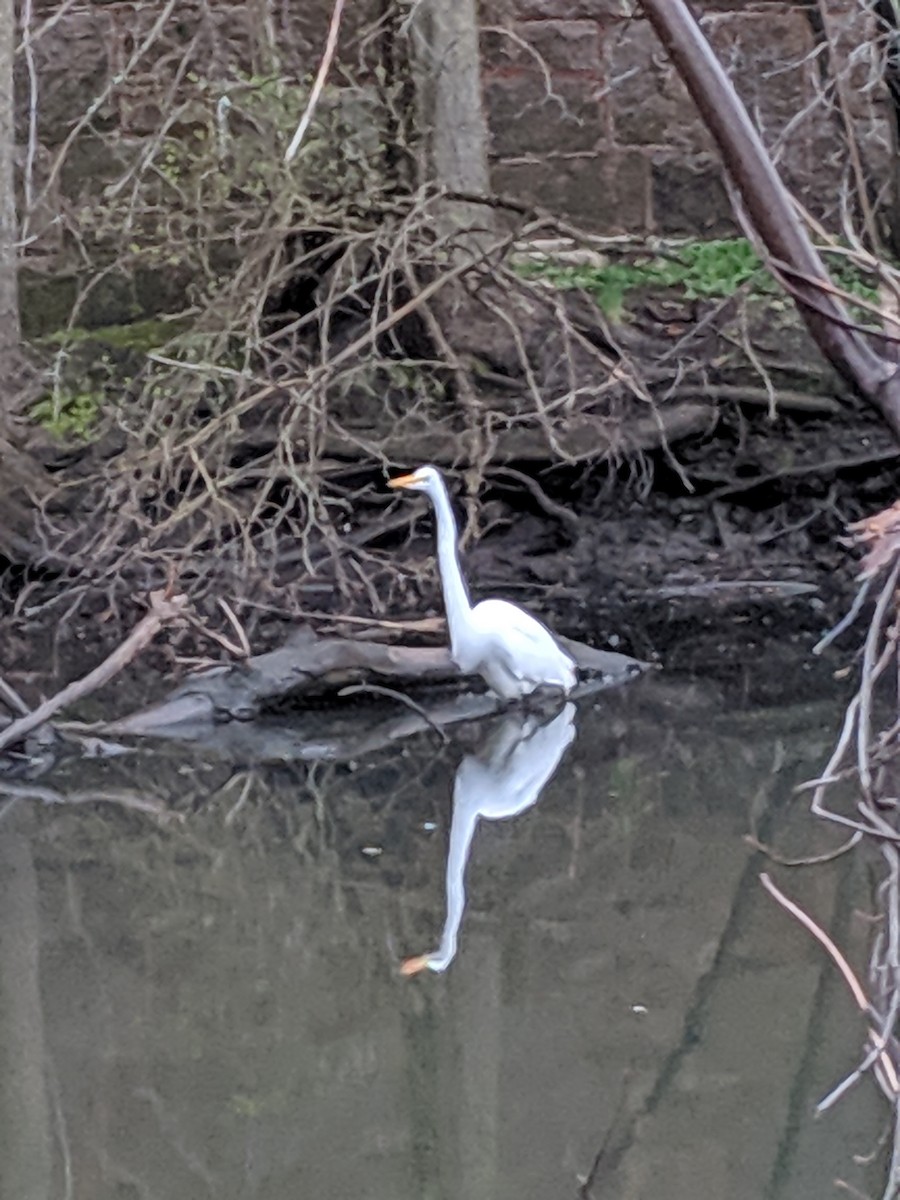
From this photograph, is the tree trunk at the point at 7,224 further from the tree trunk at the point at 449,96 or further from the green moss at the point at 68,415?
the tree trunk at the point at 449,96

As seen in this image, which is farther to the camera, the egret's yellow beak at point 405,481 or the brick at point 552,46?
the brick at point 552,46

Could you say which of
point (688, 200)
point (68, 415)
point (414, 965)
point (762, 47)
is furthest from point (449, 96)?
point (414, 965)

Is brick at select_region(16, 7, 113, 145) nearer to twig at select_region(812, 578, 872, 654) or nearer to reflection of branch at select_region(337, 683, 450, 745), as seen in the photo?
reflection of branch at select_region(337, 683, 450, 745)

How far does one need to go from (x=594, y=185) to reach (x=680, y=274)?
2.46 feet

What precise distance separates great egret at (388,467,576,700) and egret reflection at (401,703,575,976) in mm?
108

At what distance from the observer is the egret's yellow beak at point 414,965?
12.0 feet

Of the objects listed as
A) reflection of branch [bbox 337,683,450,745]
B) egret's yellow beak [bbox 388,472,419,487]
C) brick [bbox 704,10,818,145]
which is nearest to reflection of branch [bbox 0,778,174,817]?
reflection of branch [bbox 337,683,450,745]

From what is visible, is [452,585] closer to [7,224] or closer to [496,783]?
[496,783]

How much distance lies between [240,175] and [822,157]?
120 inches

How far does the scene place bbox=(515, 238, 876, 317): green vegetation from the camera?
7754mm

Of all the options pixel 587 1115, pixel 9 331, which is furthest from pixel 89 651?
pixel 587 1115

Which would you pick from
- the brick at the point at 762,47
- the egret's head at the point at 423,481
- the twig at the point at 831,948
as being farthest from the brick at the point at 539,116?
the twig at the point at 831,948

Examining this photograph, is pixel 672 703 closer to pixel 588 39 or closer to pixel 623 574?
pixel 623 574

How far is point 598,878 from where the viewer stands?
164 inches
